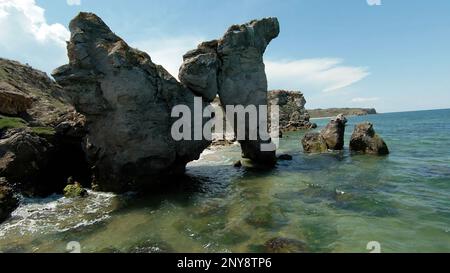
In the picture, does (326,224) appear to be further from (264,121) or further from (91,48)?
(91,48)

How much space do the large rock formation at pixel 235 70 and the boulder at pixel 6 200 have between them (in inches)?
535

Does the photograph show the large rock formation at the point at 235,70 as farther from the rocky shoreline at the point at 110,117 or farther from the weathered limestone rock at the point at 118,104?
the weathered limestone rock at the point at 118,104

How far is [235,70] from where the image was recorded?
28109mm

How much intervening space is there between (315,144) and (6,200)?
3011 cm

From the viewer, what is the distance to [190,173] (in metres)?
28.2

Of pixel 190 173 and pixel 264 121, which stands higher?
pixel 264 121

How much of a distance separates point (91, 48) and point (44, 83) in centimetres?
2259

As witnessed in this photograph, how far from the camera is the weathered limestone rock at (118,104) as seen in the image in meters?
21.5

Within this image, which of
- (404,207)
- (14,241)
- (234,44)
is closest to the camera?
(14,241)
